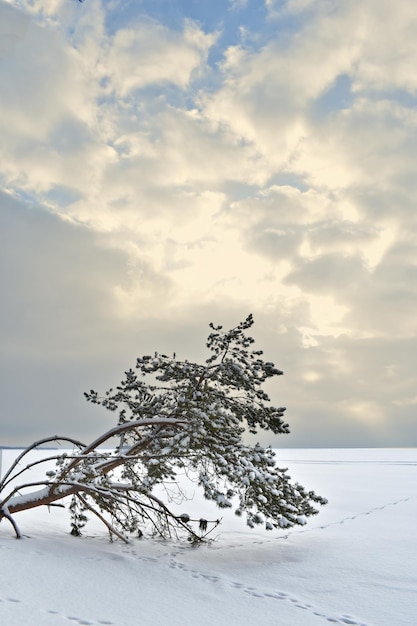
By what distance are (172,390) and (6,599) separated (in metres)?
5.40

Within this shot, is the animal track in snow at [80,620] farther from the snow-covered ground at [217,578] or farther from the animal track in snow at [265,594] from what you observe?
the animal track in snow at [265,594]

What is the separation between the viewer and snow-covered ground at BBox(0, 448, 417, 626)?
586cm

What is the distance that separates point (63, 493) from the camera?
31.6 feet

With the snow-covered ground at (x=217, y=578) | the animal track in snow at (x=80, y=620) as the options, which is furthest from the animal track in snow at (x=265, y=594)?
the animal track in snow at (x=80, y=620)

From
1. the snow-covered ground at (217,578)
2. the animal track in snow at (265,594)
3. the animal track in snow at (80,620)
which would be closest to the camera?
the animal track in snow at (80,620)

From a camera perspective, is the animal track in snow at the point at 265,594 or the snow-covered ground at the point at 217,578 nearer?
the snow-covered ground at the point at 217,578

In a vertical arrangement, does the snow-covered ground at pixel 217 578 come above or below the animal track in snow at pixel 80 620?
above

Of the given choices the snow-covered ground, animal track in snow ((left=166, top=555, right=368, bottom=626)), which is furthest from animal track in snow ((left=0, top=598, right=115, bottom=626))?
animal track in snow ((left=166, top=555, right=368, bottom=626))

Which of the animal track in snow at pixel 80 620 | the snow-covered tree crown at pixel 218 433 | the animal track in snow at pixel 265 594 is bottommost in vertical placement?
the animal track in snow at pixel 80 620

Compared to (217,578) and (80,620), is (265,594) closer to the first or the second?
(217,578)

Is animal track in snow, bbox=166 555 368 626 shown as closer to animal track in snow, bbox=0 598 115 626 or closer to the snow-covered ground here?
the snow-covered ground

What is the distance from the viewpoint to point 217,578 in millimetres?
7559

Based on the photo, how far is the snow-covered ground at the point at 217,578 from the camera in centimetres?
586

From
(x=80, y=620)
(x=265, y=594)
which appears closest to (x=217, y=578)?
(x=265, y=594)
